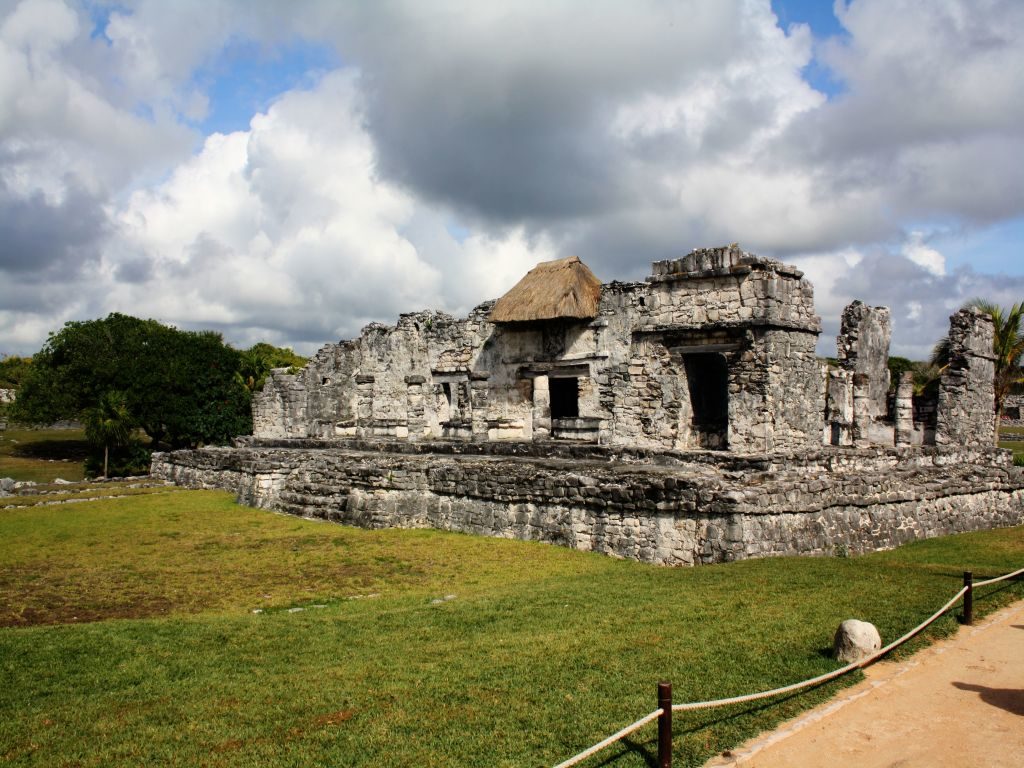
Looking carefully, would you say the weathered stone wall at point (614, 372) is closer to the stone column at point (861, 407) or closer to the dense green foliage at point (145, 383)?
the stone column at point (861, 407)

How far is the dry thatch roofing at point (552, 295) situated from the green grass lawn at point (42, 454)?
16.5 meters

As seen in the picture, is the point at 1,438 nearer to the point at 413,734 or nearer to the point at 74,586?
the point at 74,586

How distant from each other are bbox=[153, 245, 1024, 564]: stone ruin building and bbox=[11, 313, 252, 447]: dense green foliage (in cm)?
504

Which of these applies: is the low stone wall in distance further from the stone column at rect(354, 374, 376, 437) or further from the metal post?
the stone column at rect(354, 374, 376, 437)

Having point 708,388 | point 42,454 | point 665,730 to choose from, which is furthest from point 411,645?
point 42,454

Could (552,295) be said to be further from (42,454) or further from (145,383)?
(42,454)

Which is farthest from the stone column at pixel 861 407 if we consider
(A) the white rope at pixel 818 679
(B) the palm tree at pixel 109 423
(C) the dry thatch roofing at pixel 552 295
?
(B) the palm tree at pixel 109 423

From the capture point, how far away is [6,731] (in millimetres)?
4199

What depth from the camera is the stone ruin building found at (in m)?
8.88

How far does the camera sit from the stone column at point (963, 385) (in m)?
14.0

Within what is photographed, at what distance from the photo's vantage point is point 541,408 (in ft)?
52.9

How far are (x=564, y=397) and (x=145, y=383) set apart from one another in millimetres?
13206

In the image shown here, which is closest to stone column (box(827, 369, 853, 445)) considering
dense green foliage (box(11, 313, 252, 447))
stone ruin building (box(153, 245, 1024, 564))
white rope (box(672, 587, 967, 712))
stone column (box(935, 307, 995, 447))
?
stone ruin building (box(153, 245, 1024, 564))

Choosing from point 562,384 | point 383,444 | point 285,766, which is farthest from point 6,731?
point 562,384
